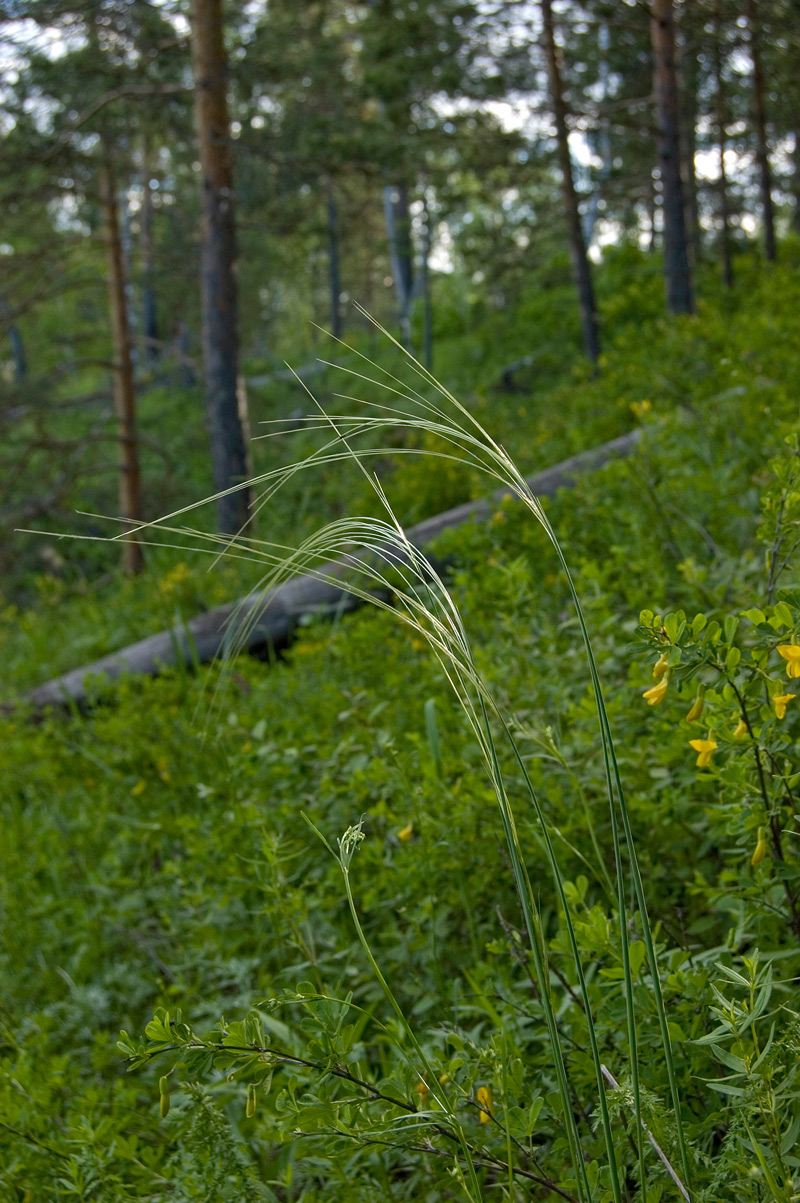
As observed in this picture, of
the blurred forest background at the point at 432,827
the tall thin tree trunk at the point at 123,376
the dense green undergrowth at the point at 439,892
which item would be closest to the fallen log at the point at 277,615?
Answer: the blurred forest background at the point at 432,827

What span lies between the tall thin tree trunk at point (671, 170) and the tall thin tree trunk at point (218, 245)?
14.7 ft

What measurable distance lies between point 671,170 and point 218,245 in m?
4.84

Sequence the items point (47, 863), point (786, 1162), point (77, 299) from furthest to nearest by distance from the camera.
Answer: point (77, 299) < point (47, 863) < point (786, 1162)

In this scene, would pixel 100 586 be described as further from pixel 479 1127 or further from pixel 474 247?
pixel 479 1127

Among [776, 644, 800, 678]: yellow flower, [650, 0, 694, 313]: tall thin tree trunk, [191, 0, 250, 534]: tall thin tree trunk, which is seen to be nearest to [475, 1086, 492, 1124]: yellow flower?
[776, 644, 800, 678]: yellow flower

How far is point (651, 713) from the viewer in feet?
6.89

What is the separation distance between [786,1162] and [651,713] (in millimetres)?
1162

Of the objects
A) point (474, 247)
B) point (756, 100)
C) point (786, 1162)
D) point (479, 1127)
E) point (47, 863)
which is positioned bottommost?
point (47, 863)

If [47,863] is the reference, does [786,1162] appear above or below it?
above

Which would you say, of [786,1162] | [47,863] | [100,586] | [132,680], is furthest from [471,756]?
[100,586]

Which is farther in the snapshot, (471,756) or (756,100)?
(756,100)

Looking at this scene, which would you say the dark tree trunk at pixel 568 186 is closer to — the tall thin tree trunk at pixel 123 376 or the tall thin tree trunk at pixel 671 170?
the tall thin tree trunk at pixel 671 170

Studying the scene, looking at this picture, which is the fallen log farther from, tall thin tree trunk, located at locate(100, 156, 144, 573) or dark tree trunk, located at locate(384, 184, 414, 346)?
dark tree trunk, located at locate(384, 184, 414, 346)

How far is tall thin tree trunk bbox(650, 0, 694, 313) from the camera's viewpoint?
9492 millimetres
